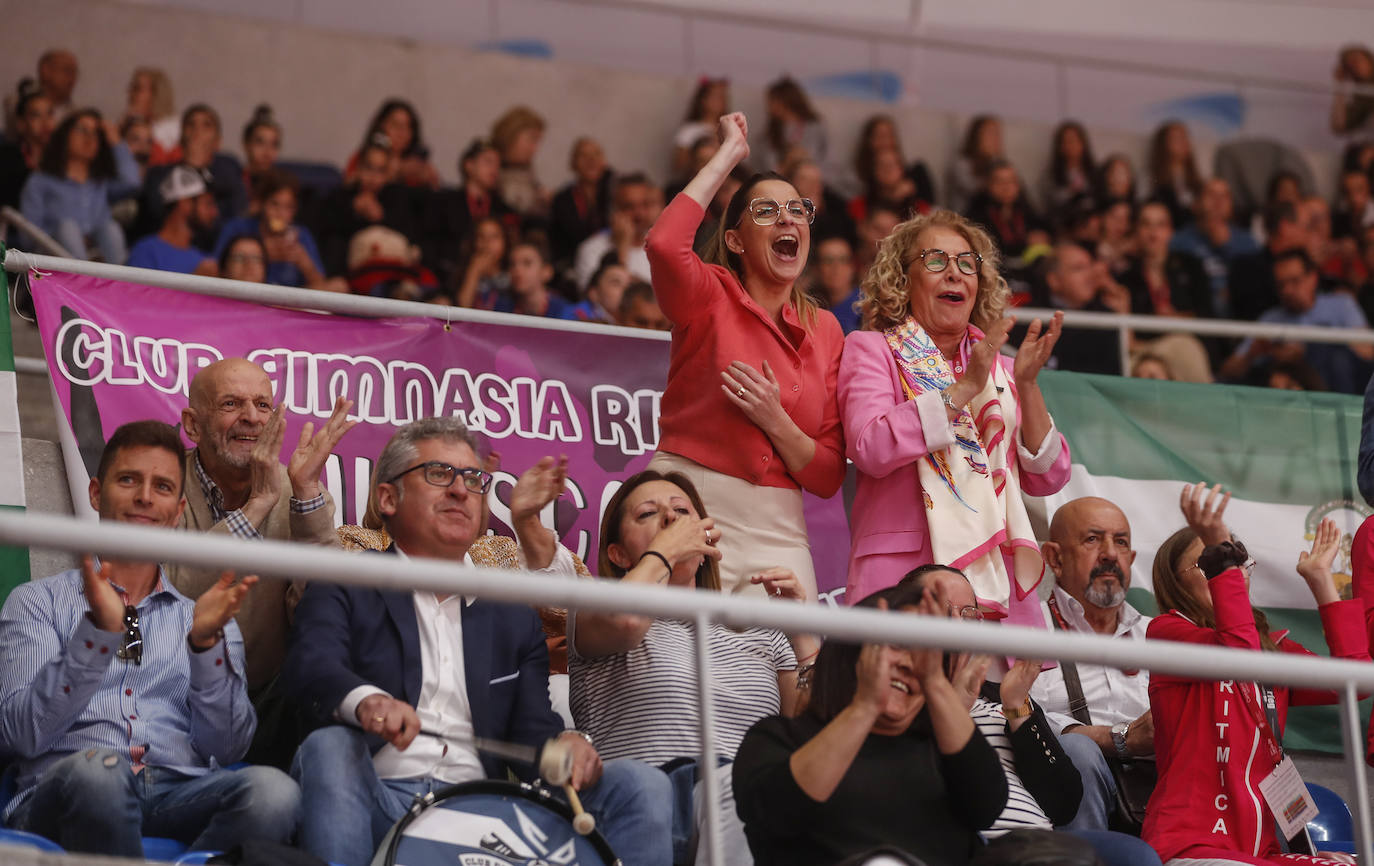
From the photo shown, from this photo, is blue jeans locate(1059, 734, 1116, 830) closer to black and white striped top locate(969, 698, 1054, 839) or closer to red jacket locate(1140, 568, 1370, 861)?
red jacket locate(1140, 568, 1370, 861)

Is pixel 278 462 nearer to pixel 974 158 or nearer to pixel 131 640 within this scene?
pixel 131 640

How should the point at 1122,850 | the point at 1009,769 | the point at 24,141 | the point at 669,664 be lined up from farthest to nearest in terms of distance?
the point at 24,141 → the point at 669,664 → the point at 1009,769 → the point at 1122,850

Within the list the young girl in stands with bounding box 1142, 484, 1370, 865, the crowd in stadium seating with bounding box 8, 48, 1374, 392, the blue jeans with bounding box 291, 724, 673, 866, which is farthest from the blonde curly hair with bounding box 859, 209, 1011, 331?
the crowd in stadium seating with bounding box 8, 48, 1374, 392

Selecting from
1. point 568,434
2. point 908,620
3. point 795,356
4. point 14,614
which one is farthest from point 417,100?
point 908,620

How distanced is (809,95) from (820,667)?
879 cm

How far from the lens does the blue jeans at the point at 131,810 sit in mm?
3584

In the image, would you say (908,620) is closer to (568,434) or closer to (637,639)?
(637,639)

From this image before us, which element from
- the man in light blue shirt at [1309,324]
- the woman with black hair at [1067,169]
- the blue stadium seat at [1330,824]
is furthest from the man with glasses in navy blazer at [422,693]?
the woman with black hair at [1067,169]

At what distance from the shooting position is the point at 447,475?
173 inches

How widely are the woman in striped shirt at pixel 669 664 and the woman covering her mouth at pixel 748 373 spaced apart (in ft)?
0.76

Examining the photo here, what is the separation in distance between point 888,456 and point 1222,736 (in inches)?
39.8

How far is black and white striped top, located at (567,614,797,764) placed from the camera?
13.6 ft

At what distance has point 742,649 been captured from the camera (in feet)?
14.7

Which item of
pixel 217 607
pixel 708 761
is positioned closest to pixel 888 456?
pixel 708 761
